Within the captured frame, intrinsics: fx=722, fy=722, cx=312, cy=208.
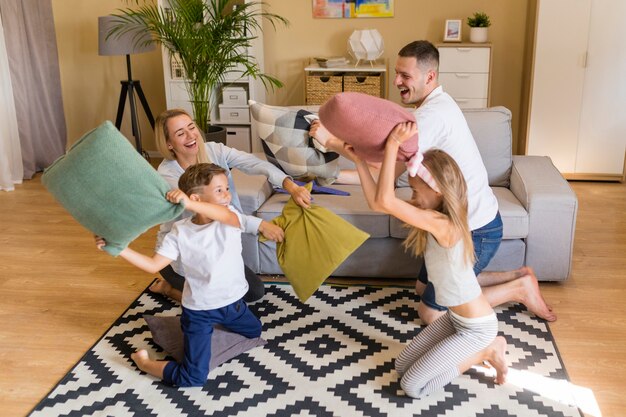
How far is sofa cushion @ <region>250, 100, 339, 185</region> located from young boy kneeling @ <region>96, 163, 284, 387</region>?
0.84 meters

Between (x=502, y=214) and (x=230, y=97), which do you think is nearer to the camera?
(x=502, y=214)

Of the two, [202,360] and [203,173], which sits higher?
[203,173]

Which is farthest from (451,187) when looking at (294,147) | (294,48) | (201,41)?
(294,48)

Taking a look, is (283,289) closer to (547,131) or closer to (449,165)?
(449,165)

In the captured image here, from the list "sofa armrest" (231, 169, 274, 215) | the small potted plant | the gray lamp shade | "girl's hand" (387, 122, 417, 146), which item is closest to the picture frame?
the small potted plant

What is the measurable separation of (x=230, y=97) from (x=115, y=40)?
949 millimetres

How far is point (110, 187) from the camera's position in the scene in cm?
226

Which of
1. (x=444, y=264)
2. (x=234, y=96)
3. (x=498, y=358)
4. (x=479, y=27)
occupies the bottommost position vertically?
(x=498, y=358)

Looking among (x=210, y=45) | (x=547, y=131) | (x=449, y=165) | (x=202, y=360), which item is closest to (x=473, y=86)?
(x=547, y=131)

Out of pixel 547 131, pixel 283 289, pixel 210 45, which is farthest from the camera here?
pixel 547 131

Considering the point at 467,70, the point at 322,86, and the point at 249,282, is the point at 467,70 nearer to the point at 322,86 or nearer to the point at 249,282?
the point at 322,86

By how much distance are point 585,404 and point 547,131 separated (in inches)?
116

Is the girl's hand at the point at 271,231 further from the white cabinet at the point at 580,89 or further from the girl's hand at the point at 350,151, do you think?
the white cabinet at the point at 580,89

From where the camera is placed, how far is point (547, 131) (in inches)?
198
